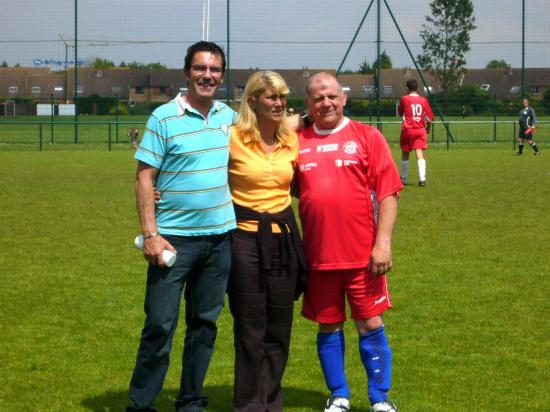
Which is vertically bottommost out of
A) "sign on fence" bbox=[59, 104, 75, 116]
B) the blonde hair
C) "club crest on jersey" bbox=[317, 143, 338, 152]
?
"club crest on jersey" bbox=[317, 143, 338, 152]

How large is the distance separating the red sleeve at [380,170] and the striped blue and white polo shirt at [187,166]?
731 mm

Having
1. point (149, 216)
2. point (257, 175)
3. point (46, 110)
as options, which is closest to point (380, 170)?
point (257, 175)

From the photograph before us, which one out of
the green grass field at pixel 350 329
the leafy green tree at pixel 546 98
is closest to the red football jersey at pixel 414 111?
the green grass field at pixel 350 329

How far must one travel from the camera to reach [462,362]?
633cm

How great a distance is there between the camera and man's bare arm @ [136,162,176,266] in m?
4.69

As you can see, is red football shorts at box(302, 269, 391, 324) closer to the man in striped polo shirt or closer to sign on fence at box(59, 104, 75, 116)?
the man in striped polo shirt

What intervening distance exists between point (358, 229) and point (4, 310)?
12.2 feet

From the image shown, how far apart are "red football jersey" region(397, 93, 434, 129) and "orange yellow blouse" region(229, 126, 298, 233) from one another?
13764mm

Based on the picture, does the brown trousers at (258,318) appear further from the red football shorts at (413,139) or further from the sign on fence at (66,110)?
the sign on fence at (66,110)

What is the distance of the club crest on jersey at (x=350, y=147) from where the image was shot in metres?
5.03

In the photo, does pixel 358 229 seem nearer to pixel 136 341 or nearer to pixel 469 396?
pixel 469 396

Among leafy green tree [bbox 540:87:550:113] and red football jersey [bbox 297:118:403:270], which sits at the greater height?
leafy green tree [bbox 540:87:550:113]

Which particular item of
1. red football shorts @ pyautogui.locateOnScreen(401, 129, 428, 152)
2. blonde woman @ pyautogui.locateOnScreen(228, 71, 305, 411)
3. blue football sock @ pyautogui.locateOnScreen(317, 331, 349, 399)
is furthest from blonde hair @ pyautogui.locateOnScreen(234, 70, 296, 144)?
red football shorts @ pyautogui.locateOnScreen(401, 129, 428, 152)

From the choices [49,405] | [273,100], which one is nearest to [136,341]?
[49,405]
